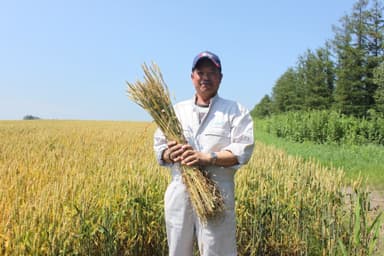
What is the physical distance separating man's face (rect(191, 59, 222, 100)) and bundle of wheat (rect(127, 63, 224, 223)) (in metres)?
0.24

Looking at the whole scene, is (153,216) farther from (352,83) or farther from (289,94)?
(289,94)

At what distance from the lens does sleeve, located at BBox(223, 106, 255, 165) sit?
1914mm

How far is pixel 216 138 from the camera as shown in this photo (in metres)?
1.98

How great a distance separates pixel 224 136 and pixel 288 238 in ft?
4.88

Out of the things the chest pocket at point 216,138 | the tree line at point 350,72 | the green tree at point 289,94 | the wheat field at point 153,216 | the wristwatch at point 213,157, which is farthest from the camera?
the green tree at point 289,94

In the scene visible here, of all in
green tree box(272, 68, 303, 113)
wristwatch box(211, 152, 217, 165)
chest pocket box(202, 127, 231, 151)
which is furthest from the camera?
green tree box(272, 68, 303, 113)

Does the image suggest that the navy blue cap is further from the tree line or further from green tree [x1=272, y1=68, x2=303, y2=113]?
green tree [x1=272, y1=68, x2=303, y2=113]

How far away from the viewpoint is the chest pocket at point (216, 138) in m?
1.98

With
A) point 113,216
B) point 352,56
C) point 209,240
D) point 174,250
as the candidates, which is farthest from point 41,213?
point 352,56

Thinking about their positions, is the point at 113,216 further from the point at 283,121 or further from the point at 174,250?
the point at 283,121

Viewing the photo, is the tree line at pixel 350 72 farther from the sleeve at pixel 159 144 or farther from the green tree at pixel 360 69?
the sleeve at pixel 159 144

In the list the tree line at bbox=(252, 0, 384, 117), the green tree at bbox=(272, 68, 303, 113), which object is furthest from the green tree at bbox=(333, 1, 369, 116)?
the green tree at bbox=(272, 68, 303, 113)

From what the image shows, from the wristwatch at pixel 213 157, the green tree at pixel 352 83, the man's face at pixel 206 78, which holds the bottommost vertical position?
the wristwatch at pixel 213 157

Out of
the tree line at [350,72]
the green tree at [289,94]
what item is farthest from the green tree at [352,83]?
the green tree at [289,94]
